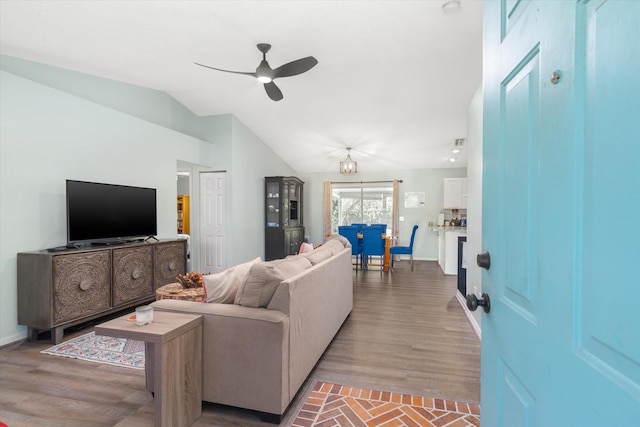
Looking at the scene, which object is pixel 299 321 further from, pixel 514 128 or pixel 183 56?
pixel 183 56

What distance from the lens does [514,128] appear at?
0.86 meters

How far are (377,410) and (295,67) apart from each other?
3129 millimetres

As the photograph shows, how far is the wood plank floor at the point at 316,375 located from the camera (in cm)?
195

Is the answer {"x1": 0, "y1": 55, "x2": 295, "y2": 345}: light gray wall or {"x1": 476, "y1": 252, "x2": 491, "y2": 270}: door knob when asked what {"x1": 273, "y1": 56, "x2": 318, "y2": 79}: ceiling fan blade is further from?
{"x1": 476, "y1": 252, "x2": 491, "y2": 270}: door knob

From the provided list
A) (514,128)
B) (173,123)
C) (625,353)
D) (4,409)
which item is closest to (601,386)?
(625,353)

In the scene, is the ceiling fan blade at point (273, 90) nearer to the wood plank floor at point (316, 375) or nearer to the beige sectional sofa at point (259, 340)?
the beige sectional sofa at point (259, 340)

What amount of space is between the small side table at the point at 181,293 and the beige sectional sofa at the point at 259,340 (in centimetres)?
69

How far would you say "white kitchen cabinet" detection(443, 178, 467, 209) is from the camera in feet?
24.4

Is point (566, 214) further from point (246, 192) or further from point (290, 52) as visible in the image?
point (246, 192)

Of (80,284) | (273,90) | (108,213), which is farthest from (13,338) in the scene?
(273,90)

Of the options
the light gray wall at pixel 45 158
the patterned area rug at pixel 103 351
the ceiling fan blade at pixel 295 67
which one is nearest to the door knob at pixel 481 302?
the patterned area rug at pixel 103 351

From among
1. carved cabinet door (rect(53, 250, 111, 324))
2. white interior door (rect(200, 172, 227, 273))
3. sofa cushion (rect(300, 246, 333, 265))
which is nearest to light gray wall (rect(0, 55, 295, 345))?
white interior door (rect(200, 172, 227, 273))

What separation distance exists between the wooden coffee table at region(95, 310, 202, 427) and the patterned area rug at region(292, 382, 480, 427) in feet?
2.05

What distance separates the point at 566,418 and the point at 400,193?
790cm
